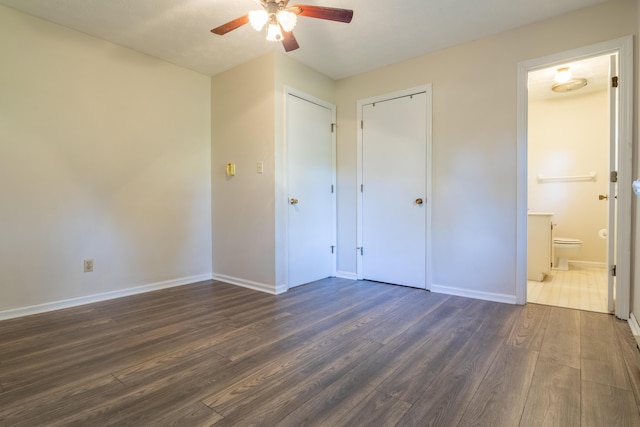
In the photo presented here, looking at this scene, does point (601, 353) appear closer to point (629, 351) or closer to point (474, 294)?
point (629, 351)

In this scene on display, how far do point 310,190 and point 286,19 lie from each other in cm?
187

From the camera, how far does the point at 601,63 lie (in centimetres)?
338

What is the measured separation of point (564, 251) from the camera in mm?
4359

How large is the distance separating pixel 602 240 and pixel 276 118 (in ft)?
15.8

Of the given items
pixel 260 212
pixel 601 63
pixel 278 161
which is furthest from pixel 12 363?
pixel 601 63

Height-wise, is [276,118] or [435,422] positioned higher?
[276,118]

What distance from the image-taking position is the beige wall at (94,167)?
253 cm

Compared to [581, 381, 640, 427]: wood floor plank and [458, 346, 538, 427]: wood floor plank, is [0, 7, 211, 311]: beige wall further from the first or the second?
[581, 381, 640, 427]: wood floor plank

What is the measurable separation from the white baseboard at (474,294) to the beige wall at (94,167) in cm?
269

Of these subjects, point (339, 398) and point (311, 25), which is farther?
point (311, 25)

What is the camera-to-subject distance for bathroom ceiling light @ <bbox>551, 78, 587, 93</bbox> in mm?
3849

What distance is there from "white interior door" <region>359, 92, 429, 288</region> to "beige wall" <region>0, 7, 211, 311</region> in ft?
6.35

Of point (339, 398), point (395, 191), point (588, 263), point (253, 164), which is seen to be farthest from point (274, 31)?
point (588, 263)

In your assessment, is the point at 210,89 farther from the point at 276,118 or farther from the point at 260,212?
the point at 260,212
